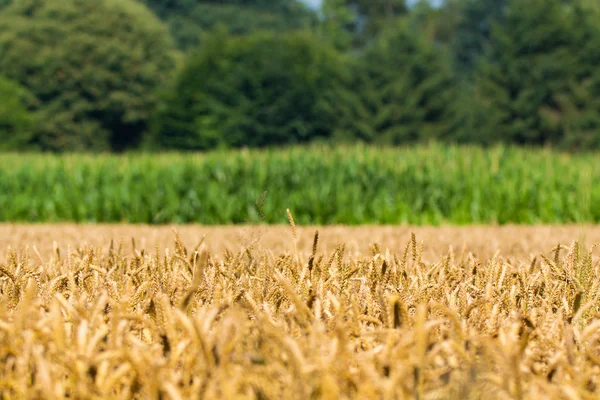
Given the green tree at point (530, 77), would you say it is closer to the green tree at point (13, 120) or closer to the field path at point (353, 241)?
the green tree at point (13, 120)

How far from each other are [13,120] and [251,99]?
12.9 metres

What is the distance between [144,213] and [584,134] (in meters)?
25.7

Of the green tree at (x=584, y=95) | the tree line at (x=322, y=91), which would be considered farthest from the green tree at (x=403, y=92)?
the green tree at (x=584, y=95)

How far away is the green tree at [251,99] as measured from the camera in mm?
34250

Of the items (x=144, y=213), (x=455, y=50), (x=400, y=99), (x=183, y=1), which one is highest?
(x=183, y=1)

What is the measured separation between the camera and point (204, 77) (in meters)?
36.0

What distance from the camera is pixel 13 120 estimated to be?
1476 inches

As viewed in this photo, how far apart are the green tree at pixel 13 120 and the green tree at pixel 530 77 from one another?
23.4m

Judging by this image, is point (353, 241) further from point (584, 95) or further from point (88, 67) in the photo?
point (88, 67)

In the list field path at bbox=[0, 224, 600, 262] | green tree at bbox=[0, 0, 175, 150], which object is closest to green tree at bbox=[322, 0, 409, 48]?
green tree at bbox=[0, 0, 175, 150]

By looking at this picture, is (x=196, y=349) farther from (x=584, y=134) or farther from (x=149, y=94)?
(x=149, y=94)

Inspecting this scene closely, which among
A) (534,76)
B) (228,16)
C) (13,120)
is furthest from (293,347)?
(228,16)

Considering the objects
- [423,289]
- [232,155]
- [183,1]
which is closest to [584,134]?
[232,155]

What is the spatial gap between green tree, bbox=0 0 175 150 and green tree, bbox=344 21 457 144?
15.7m
